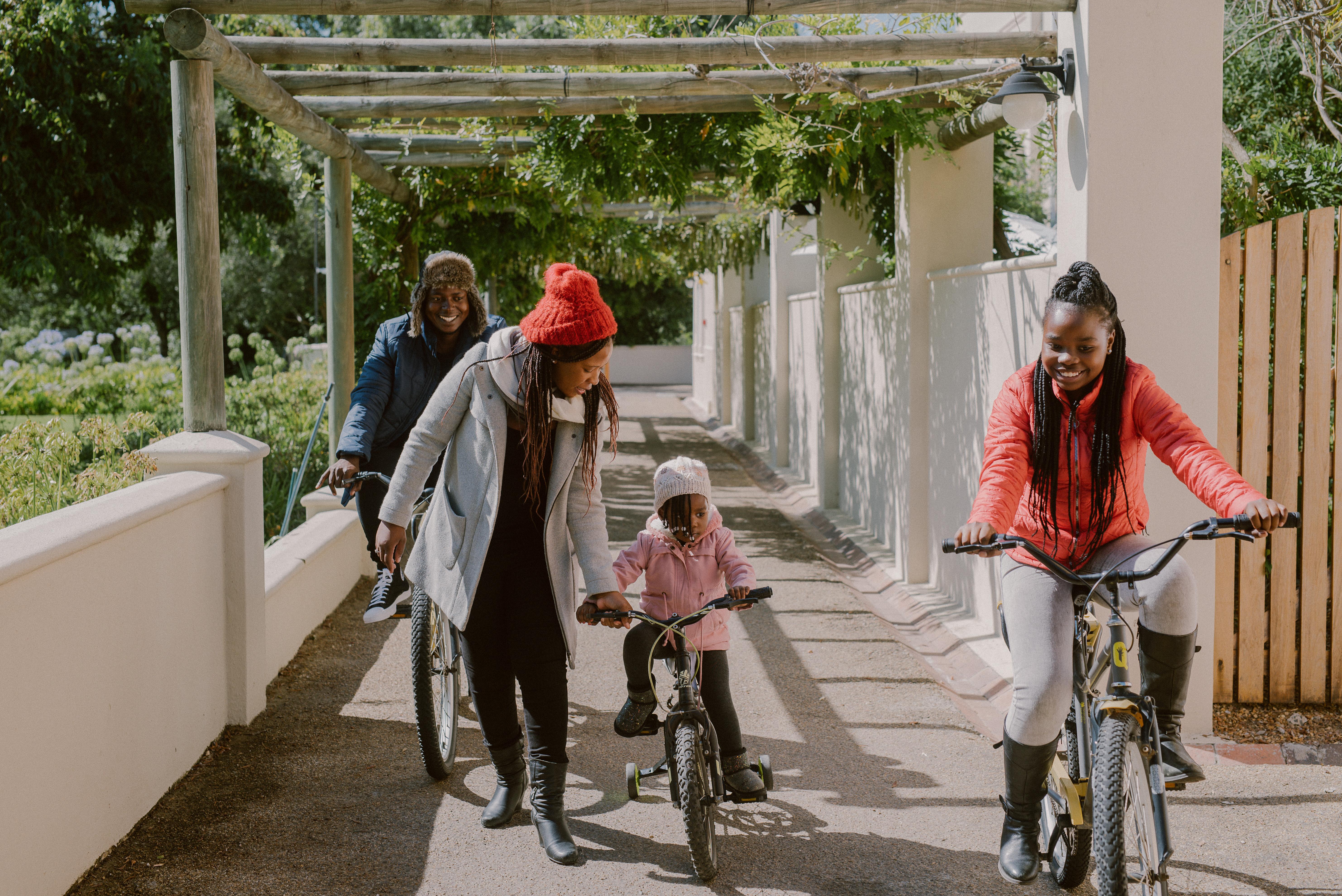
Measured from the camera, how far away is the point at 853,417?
10.5 metres

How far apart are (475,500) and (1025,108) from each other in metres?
3.10

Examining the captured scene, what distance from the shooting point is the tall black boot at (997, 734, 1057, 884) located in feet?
11.5

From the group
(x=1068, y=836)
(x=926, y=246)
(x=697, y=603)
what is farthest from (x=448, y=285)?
(x=926, y=246)

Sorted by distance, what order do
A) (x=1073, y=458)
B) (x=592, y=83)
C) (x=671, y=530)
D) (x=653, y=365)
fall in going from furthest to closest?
(x=653, y=365), (x=592, y=83), (x=671, y=530), (x=1073, y=458)

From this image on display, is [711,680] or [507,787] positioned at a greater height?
[711,680]

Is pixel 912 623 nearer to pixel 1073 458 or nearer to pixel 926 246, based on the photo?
pixel 926 246

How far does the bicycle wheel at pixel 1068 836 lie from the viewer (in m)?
3.50

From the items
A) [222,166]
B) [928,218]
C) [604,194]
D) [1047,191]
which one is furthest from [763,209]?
[1047,191]

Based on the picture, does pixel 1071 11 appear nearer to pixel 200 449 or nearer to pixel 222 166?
pixel 200 449

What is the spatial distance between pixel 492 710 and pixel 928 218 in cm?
509

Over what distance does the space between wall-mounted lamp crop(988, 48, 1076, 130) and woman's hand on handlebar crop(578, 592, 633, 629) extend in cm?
299

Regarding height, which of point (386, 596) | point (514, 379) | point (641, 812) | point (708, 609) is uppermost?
point (514, 379)

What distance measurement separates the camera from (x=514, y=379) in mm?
3832

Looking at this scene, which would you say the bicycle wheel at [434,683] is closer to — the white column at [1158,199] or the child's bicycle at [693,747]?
the child's bicycle at [693,747]
